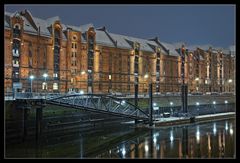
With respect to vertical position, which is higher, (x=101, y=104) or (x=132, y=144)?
(x=101, y=104)

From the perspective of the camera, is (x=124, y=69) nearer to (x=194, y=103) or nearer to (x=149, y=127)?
(x=194, y=103)

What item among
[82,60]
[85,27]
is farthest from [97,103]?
[85,27]

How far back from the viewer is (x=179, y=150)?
27.7 meters

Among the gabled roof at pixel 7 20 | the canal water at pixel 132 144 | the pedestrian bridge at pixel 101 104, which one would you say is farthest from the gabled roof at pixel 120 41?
the canal water at pixel 132 144

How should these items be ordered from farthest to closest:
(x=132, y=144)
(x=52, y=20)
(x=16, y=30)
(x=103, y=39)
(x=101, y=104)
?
(x=103, y=39) < (x=52, y=20) < (x=16, y=30) < (x=101, y=104) < (x=132, y=144)

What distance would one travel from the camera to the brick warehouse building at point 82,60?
170 feet

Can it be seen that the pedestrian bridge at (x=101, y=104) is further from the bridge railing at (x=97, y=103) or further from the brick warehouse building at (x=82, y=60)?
the brick warehouse building at (x=82, y=60)

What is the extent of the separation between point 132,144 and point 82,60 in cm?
3556

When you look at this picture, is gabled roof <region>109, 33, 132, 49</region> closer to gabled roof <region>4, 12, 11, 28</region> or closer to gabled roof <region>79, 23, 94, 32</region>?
gabled roof <region>79, 23, 94, 32</region>

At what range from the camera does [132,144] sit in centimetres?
3091

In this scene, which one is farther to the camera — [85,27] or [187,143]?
[85,27]

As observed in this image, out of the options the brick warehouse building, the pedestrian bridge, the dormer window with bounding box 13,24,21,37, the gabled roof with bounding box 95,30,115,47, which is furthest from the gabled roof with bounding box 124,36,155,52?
the pedestrian bridge

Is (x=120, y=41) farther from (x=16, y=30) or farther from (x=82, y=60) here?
(x=16, y=30)
